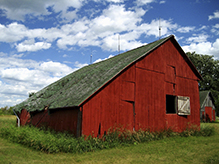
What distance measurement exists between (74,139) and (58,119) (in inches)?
118

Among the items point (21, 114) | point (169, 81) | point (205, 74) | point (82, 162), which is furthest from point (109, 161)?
point (205, 74)

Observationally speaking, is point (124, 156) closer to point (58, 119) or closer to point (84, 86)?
point (58, 119)

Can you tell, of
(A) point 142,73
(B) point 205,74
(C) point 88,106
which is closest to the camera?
(C) point 88,106

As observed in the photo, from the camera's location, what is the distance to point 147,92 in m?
12.6

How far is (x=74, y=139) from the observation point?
912 cm

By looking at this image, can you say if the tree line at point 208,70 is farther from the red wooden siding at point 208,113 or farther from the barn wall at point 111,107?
the barn wall at point 111,107

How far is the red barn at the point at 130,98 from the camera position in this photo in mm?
10211

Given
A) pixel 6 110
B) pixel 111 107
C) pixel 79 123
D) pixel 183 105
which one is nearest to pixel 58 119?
pixel 79 123

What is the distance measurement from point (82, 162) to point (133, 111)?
504 centimetres

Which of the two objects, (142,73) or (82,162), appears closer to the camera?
(82,162)

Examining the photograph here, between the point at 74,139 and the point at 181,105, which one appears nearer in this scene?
the point at 74,139

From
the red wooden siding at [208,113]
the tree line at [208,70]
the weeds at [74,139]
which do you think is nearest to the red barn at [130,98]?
the weeds at [74,139]

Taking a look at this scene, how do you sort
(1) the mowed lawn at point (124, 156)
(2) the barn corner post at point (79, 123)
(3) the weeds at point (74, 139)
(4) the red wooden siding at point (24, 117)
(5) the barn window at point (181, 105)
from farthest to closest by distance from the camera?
1. (4) the red wooden siding at point (24, 117)
2. (5) the barn window at point (181, 105)
3. (2) the barn corner post at point (79, 123)
4. (3) the weeds at point (74, 139)
5. (1) the mowed lawn at point (124, 156)

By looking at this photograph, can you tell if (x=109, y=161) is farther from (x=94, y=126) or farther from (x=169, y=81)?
(x=169, y=81)
